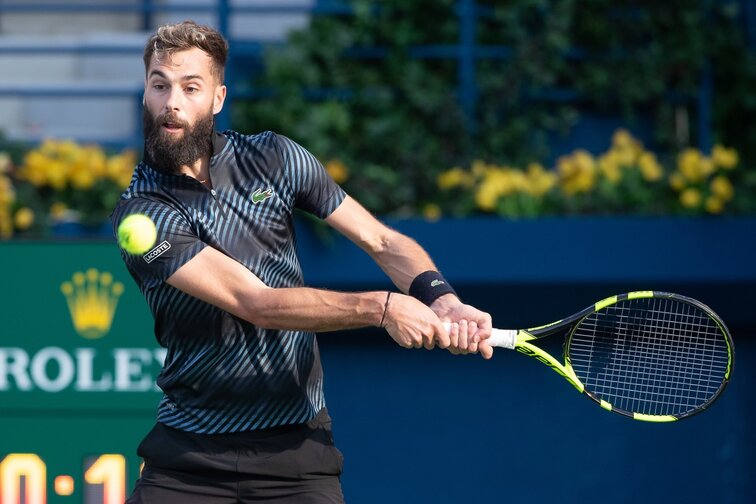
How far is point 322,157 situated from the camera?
516cm

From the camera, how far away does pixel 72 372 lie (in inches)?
163

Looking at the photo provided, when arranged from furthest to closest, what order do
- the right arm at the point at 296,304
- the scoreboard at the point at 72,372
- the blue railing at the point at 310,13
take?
the blue railing at the point at 310,13, the scoreboard at the point at 72,372, the right arm at the point at 296,304

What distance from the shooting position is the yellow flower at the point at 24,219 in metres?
4.92

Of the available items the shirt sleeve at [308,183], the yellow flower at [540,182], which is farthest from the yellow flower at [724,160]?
the shirt sleeve at [308,183]

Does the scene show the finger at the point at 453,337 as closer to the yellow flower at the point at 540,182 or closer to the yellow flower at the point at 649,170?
the yellow flower at the point at 540,182

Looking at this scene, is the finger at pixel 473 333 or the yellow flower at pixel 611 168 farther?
the yellow flower at pixel 611 168

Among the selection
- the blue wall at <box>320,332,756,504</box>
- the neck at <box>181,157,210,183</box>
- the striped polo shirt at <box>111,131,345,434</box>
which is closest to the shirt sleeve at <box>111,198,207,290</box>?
the striped polo shirt at <box>111,131,345,434</box>

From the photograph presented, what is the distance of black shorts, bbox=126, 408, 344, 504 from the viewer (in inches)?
124

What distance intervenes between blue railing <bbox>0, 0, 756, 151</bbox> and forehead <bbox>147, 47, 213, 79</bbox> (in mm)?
2229

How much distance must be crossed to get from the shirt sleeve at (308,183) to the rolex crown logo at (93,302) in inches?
43.8

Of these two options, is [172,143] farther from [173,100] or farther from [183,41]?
[183,41]

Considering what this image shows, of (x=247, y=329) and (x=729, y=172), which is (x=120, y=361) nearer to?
(x=247, y=329)

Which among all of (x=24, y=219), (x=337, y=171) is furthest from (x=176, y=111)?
(x=24, y=219)

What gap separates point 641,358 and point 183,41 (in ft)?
6.89
